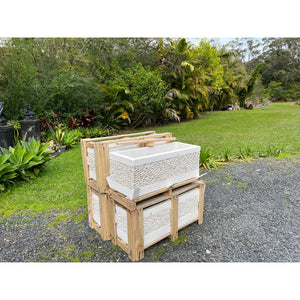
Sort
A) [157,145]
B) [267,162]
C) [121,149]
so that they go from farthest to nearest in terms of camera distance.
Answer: [267,162], [157,145], [121,149]

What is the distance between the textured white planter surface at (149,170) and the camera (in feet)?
5.46

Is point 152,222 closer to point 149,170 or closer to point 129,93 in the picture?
point 149,170

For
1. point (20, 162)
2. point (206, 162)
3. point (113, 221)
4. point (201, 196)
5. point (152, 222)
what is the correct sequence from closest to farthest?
1. point (152, 222)
2. point (113, 221)
3. point (201, 196)
4. point (20, 162)
5. point (206, 162)

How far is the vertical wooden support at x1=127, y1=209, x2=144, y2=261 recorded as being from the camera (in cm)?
169

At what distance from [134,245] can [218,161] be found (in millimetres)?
3275

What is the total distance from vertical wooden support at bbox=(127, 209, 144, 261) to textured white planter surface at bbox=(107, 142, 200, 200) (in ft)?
0.50

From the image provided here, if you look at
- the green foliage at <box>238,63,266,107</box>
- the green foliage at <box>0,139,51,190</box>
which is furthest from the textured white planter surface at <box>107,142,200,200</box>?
the green foliage at <box>238,63,266,107</box>

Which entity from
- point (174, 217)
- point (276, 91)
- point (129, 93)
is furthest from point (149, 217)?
point (276, 91)

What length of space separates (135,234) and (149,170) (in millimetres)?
538

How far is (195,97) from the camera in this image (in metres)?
11.4

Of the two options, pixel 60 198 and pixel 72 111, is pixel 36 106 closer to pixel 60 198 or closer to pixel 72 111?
pixel 72 111

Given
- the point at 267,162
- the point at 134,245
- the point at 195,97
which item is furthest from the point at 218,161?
the point at 195,97

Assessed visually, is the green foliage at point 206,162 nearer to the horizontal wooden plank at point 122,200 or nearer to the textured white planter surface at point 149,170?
the textured white planter surface at point 149,170

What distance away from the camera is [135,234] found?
1712 millimetres
